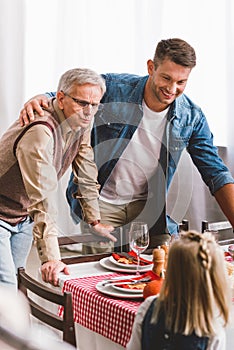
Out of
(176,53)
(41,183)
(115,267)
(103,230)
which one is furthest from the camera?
(176,53)

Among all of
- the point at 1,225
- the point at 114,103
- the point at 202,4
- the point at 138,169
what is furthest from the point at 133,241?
the point at 202,4

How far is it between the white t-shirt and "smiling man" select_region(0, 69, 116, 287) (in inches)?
17.6

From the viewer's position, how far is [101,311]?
1667mm

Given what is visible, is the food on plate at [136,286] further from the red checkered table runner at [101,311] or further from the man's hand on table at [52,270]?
the man's hand on table at [52,270]

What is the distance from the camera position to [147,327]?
1.32 m

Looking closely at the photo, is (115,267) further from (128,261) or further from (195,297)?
(195,297)

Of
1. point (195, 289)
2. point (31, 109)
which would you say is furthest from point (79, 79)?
point (195, 289)

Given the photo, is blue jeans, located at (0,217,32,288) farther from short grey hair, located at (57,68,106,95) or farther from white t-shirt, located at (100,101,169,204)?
white t-shirt, located at (100,101,169,204)

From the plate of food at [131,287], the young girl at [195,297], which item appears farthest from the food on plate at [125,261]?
the young girl at [195,297]

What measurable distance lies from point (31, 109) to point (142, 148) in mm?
707

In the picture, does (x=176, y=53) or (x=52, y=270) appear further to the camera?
(x=176, y=53)

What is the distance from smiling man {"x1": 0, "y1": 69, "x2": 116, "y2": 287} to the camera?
188 centimetres

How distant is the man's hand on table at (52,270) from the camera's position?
1854mm

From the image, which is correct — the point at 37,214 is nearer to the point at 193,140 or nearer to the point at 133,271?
the point at 133,271
